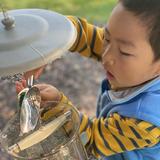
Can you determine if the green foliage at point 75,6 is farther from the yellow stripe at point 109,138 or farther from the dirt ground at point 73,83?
the yellow stripe at point 109,138

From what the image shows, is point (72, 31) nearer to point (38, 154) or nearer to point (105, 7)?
point (38, 154)

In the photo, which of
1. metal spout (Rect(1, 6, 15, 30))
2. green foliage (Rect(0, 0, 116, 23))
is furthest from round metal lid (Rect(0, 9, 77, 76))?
green foliage (Rect(0, 0, 116, 23))

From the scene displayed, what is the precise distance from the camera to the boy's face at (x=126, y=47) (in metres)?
0.70

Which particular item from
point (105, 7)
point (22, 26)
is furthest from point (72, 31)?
point (105, 7)

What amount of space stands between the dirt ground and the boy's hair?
2.57 feet

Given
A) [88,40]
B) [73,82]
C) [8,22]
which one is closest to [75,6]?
[73,82]

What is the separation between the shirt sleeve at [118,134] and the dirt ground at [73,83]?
Answer: 26.1 inches

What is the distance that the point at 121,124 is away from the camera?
0.76m

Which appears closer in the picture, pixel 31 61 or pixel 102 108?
pixel 31 61

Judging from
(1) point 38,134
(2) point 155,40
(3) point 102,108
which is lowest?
(3) point 102,108

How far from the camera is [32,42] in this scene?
22.5 inches

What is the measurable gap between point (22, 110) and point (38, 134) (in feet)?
0.16

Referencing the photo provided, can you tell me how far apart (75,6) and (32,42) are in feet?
4.90

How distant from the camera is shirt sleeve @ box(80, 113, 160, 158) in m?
0.75
